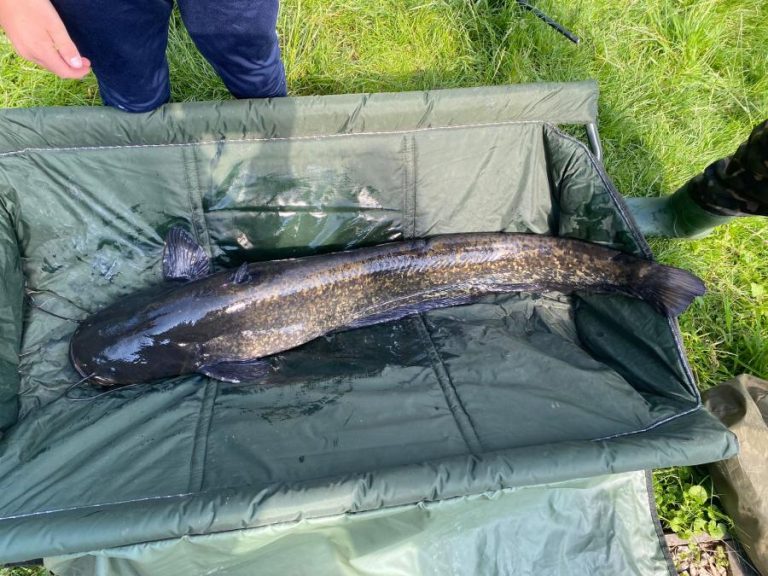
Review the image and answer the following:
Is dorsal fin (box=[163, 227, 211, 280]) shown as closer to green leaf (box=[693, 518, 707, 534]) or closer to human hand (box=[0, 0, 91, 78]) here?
human hand (box=[0, 0, 91, 78])

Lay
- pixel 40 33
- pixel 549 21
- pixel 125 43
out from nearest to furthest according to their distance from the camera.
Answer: pixel 40 33, pixel 125 43, pixel 549 21

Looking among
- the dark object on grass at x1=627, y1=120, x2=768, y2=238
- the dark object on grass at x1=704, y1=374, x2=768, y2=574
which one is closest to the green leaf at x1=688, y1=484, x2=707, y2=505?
the dark object on grass at x1=704, y1=374, x2=768, y2=574

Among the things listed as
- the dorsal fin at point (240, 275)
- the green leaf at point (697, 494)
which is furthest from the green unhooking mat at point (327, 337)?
the green leaf at point (697, 494)

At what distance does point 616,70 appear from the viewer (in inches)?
127

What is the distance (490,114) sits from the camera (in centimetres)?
240

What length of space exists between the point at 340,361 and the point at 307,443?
1.67 feet

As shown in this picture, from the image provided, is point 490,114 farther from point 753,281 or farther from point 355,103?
point 753,281

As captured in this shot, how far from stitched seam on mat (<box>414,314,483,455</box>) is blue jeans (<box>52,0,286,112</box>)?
140 centimetres

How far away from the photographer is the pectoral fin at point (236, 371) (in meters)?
2.23

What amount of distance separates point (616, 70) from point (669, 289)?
178 centimetres

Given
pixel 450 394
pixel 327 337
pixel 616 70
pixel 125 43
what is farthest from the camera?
pixel 616 70

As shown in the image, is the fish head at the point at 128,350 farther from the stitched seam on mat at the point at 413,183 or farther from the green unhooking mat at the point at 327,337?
the stitched seam on mat at the point at 413,183

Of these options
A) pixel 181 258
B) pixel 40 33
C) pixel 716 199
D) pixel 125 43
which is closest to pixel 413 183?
pixel 181 258

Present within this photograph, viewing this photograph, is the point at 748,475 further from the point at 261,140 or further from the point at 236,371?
the point at 261,140
